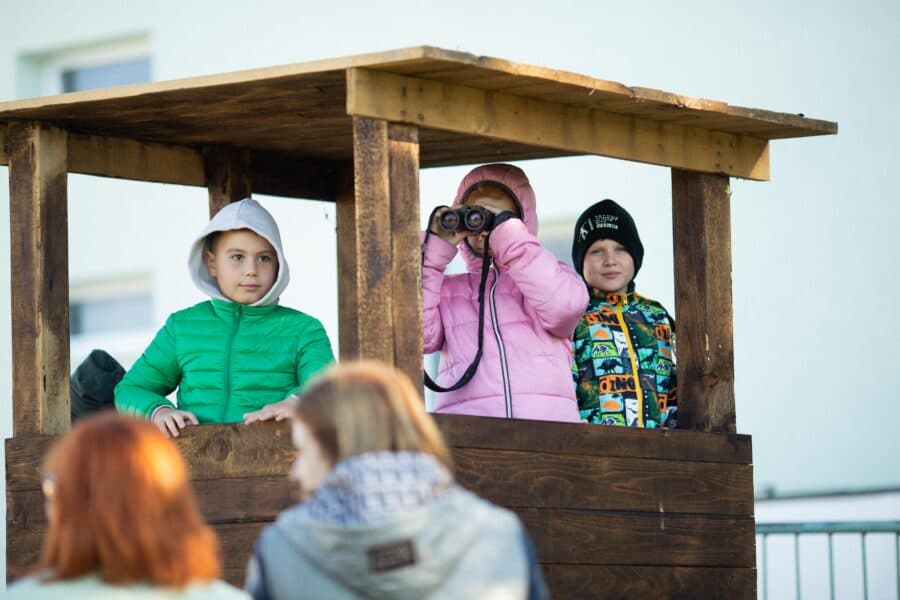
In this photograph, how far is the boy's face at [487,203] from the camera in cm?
652

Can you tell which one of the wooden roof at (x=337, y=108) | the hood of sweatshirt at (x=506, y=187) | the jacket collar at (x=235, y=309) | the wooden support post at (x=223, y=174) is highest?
the wooden roof at (x=337, y=108)

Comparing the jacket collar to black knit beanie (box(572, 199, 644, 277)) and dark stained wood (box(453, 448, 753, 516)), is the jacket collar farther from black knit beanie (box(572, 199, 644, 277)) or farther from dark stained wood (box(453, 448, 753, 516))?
black knit beanie (box(572, 199, 644, 277))

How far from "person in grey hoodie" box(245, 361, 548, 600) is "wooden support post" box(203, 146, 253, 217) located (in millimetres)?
3478

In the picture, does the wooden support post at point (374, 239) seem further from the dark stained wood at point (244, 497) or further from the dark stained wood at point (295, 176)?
the dark stained wood at point (295, 176)

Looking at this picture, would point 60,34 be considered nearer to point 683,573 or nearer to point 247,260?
point 247,260

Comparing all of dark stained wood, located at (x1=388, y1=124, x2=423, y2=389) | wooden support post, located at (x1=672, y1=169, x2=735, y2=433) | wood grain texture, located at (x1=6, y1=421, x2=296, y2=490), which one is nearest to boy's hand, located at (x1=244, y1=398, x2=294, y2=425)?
wood grain texture, located at (x1=6, y1=421, x2=296, y2=490)

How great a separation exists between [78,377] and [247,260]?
3.57 ft

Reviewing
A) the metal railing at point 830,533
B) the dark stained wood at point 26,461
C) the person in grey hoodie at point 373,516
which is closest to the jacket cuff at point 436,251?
the dark stained wood at point 26,461

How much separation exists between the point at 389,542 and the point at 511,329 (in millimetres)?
2733

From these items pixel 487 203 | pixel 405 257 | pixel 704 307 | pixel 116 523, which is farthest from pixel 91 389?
pixel 116 523

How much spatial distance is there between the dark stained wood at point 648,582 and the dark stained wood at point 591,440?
38cm

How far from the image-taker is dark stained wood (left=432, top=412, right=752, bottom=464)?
5699 millimetres

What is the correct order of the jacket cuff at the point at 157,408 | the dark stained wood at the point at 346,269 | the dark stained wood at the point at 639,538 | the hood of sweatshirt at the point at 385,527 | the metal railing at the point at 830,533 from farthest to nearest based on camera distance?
the metal railing at the point at 830,533 < the dark stained wood at the point at 346,269 < the jacket cuff at the point at 157,408 < the dark stained wood at the point at 639,538 < the hood of sweatshirt at the point at 385,527

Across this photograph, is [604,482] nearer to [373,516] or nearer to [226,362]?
[226,362]
